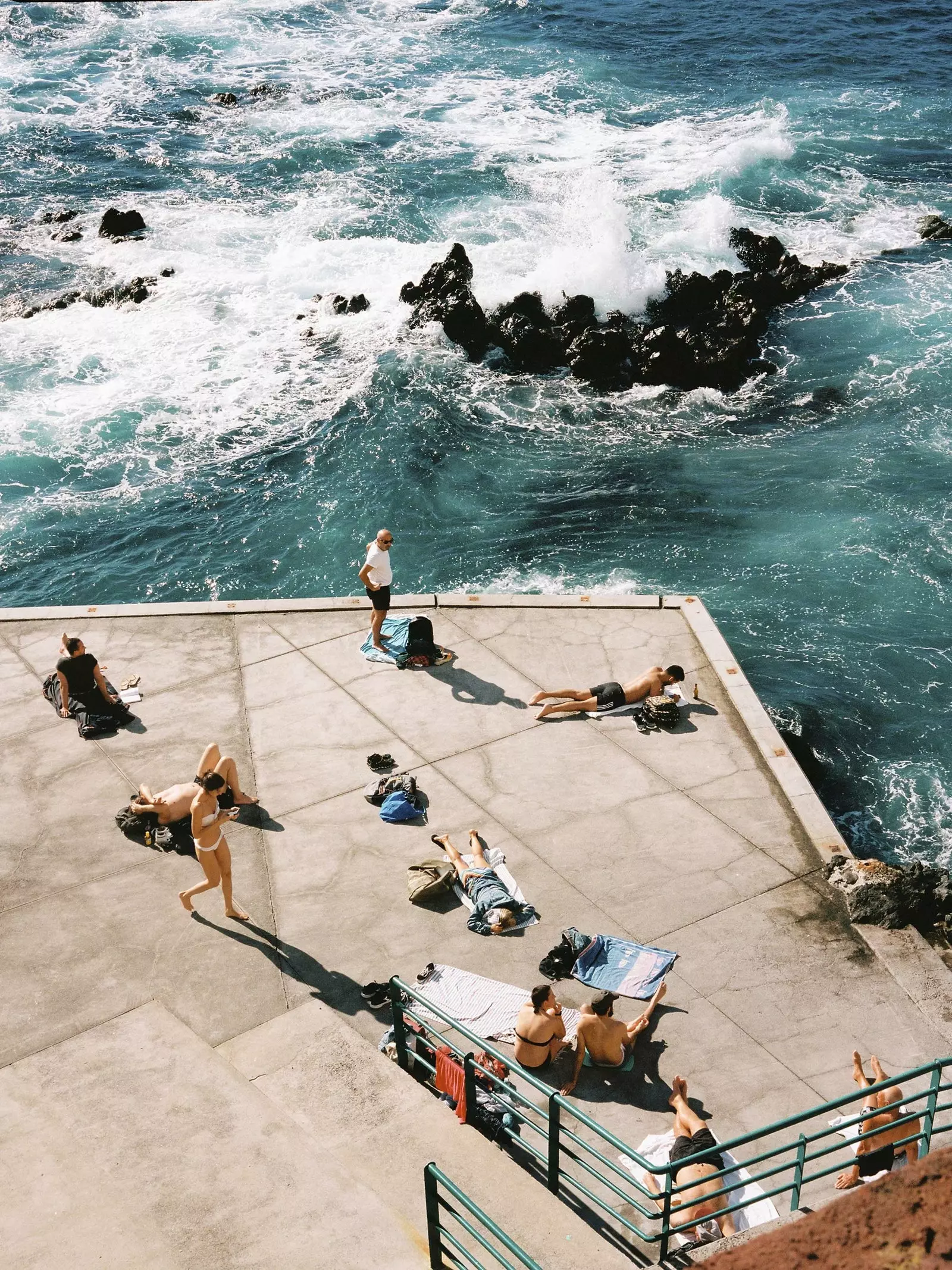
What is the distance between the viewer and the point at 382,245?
106ft

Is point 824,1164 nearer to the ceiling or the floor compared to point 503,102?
nearer to the floor

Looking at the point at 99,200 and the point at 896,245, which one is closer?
the point at 896,245

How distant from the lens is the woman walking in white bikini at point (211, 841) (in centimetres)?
1012

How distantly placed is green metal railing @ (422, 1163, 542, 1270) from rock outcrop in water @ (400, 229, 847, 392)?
21.1 m

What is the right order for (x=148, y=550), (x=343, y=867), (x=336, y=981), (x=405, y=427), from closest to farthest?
(x=336, y=981), (x=343, y=867), (x=148, y=550), (x=405, y=427)

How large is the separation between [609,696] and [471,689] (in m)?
1.65

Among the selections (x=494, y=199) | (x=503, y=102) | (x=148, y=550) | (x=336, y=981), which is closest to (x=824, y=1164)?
(x=336, y=981)

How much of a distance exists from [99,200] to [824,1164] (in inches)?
1434

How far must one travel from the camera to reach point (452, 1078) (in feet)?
27.9

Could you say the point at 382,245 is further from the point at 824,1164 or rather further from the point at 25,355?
the point at 824,1164

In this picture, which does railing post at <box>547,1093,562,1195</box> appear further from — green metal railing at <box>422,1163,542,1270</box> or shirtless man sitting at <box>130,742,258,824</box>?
shirtless man sitting at <box>130,742,258,824</box>

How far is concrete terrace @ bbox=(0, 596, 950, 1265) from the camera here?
9.50 meters

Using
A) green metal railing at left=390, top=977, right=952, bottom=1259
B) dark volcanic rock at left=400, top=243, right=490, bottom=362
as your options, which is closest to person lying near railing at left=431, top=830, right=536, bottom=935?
green metal railing at left=390, top=977, right=952, bottom=1259

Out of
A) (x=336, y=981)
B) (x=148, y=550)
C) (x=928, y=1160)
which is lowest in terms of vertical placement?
(x=148, y=550)
